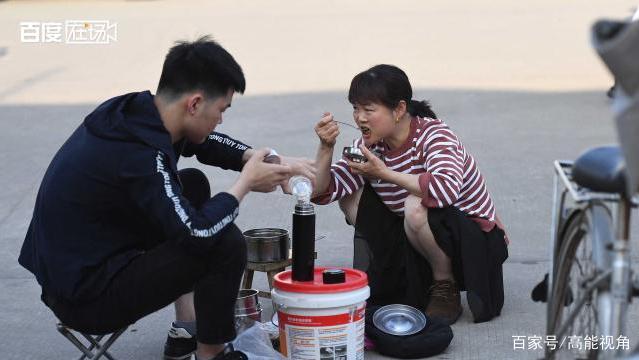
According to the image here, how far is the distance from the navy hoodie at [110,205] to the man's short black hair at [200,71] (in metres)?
0.11

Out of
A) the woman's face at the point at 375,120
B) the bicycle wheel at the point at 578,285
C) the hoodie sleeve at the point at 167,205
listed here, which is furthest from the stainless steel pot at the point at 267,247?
the bicycle wheel at the point at 578,285

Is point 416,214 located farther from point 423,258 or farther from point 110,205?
point 110,205

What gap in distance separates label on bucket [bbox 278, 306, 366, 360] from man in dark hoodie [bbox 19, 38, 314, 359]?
24 cm

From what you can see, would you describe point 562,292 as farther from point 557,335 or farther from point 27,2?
point 27,2

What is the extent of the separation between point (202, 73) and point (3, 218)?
9.63ft

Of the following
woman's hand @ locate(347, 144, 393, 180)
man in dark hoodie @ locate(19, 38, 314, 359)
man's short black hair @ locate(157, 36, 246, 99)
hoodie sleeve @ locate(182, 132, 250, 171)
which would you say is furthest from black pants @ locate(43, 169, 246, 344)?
woman's hand @ locate(347, 144, 393, 180)

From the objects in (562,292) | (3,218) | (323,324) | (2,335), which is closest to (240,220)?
(3,218)

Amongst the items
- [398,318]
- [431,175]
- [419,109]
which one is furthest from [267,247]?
[419,109]

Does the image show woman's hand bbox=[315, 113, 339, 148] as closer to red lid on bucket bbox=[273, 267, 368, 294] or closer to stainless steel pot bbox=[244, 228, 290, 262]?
stainless steel pot bbox=[244, 228, 290, 262]

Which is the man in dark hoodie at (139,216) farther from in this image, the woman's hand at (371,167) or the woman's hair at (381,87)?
the woman's hair at (381,87)

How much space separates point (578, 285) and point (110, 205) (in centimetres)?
143

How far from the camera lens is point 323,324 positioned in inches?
140

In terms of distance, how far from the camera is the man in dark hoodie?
329cm

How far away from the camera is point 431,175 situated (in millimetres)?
4051
